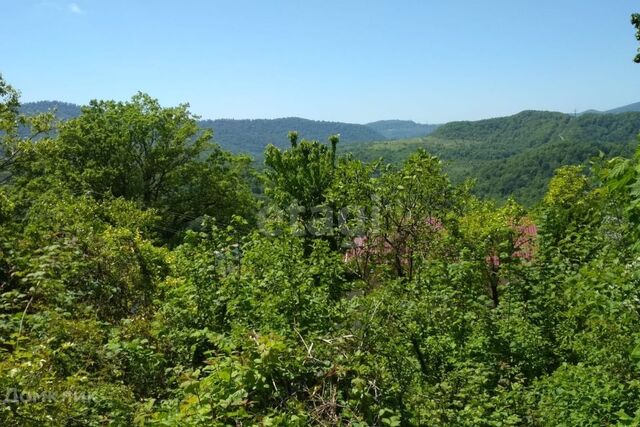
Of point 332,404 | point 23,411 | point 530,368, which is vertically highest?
point 23,411

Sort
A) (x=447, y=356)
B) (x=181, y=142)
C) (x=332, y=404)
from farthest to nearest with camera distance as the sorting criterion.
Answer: (x=181, y=142) < (x=447, y=356) < (x=332, y=404)

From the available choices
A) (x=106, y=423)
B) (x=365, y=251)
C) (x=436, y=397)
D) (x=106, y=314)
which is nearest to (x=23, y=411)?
(x=106, y=423)

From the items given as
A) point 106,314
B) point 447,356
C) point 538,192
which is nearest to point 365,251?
point 447,356

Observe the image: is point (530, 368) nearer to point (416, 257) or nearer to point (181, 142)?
point (416, 257)

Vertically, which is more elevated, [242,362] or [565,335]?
[242,362]

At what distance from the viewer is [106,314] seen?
6.50m

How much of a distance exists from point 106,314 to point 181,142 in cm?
2392

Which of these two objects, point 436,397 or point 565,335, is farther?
point 565,335

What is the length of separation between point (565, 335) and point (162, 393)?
518 centimetres

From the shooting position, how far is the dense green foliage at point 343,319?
3.43 metres

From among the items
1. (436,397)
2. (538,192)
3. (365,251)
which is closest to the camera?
(436,397)

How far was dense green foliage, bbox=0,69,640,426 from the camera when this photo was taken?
3.43m

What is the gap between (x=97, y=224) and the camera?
10.8 meters

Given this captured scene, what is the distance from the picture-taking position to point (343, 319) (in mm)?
4965
